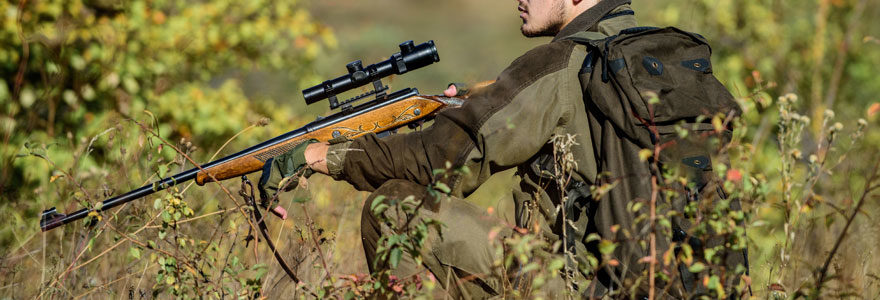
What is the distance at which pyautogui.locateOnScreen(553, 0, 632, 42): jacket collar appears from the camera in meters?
3.30

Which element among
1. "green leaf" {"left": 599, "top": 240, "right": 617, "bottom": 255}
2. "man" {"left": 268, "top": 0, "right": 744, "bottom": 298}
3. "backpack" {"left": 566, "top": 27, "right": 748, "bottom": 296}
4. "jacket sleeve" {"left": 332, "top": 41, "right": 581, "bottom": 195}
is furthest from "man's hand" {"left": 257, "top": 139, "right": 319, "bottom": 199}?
"green leaf" {"left": 599, "top": 240, "right": 617, "bottom": 255}

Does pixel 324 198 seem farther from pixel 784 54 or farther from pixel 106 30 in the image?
pixel 784 54

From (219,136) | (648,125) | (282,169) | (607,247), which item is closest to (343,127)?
(282,169)

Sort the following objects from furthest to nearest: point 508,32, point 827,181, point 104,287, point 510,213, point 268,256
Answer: point 508,32 → point 827,181 → point 510,213 → point 268,256 → point 104,287

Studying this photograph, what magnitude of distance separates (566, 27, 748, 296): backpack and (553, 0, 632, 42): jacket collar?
385mm

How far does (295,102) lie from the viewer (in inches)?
569

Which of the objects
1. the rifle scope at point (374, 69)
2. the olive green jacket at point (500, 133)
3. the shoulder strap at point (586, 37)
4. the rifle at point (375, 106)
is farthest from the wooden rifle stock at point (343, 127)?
the shoulder strap at point (586, 37)

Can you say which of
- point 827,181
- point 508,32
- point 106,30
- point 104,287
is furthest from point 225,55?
point 508,32

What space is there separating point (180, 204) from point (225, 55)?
4169mm

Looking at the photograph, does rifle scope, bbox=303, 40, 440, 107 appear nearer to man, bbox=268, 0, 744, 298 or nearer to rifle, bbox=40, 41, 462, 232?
rifle, bbox=40, 41, 462, 232

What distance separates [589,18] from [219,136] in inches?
158

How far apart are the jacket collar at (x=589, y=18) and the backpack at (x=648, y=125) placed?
1.26ft

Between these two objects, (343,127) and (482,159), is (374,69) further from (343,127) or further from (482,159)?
(482,159)

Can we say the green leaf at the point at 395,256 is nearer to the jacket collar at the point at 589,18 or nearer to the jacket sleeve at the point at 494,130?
the jacket sleeve at the point at 494,130
